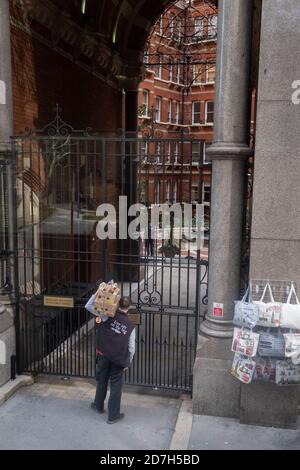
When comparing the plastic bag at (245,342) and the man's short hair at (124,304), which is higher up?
the man's short hair at (124,304)

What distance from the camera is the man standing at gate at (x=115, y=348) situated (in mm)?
5258

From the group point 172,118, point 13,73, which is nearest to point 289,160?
point 13,73

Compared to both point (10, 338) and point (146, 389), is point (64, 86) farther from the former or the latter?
point (146, 389)

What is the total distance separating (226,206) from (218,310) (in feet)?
4.13

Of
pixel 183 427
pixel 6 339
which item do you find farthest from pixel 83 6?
pixel 183 427

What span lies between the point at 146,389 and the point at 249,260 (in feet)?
8.07

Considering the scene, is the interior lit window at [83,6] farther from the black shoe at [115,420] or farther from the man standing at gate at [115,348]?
the black shoe at [115,420]

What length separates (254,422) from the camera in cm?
544

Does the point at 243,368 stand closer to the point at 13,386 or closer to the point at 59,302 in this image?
the point at 59,302

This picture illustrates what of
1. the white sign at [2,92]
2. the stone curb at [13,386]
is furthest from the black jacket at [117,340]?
the white sign at [2,92]

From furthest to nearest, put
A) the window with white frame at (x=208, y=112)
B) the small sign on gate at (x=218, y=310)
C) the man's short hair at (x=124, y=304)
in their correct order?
the window with white frame at (x=208, y=112) < the small sign on gate at (x=218, y=310) < the man's short hair at (x=124, y=304)

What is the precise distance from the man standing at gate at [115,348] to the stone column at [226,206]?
0.93 metres

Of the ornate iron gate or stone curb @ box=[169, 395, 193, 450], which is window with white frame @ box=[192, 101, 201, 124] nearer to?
the ornate iron gate

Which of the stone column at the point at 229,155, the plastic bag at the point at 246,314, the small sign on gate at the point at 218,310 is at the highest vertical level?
the stone column at the point at 229,155
